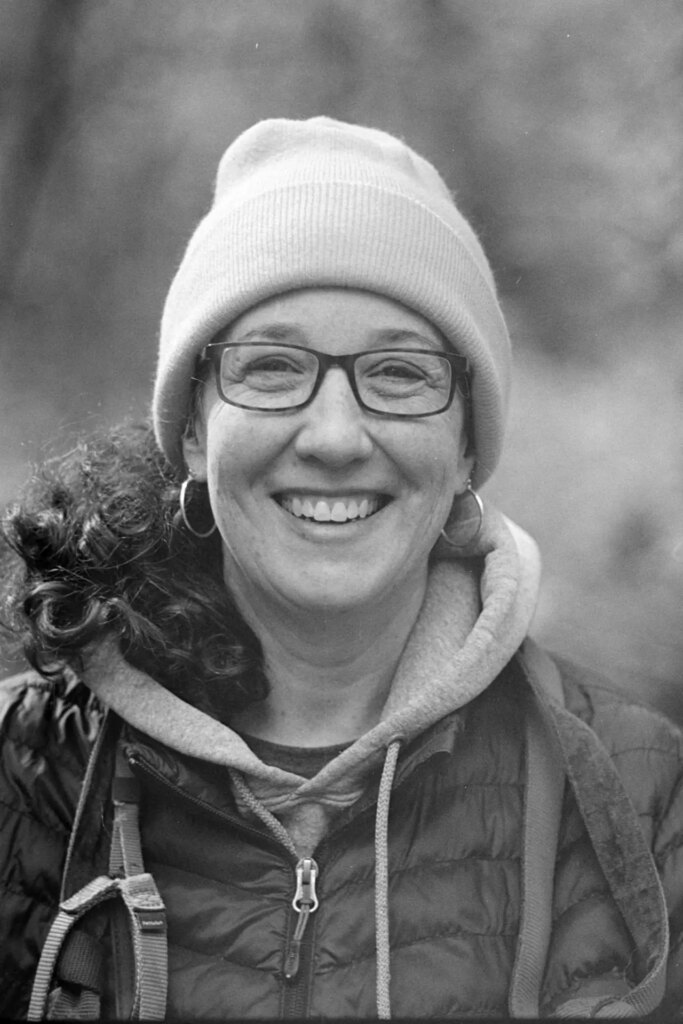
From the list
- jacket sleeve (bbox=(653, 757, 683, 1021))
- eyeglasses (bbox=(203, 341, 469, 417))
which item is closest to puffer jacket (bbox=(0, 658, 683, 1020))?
jacket sleeve (bbox=(653, 757, 683, 1021))

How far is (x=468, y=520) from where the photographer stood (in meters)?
1.28

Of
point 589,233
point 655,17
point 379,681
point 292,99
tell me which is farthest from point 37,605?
point 655,17

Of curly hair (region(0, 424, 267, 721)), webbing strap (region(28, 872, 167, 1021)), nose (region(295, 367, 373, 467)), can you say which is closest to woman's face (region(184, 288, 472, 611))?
nose (region(295, 367, 373, 467))

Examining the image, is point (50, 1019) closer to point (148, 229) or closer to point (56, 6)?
point (148, 229)

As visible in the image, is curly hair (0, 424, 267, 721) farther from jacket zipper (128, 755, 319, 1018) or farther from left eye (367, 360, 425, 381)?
left eye (367, 360, 425, 381)

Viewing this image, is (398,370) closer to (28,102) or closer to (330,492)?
(330,492)

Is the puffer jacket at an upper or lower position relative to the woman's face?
lower

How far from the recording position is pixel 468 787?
44.9 inches

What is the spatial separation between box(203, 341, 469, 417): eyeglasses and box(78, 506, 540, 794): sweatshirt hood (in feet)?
0.68

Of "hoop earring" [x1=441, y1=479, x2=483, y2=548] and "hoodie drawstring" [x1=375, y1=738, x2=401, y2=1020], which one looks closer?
"hoodie drawstring" [x1=375, y1=738, x2=401, y2=1020]

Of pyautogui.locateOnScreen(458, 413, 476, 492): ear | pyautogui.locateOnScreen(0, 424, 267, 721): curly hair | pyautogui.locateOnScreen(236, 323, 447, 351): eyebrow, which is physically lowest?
pyautogui.locateOnScreen(0, 424, 267, 721): curly hair

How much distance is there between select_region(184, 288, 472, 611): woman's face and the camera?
3.60 ft

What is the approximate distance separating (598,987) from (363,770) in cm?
31

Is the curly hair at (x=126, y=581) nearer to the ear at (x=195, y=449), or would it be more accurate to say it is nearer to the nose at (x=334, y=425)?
the ear at (x=195, y=449)
